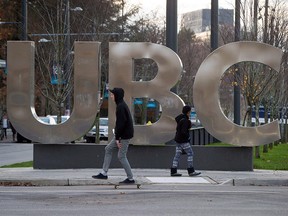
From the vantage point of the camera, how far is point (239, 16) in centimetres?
2627

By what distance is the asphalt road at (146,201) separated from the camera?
11062 millimetres

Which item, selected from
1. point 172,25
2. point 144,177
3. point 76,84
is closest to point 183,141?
point 144,177

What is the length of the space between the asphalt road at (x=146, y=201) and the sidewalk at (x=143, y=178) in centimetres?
66

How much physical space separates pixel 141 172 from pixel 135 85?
2.21 m

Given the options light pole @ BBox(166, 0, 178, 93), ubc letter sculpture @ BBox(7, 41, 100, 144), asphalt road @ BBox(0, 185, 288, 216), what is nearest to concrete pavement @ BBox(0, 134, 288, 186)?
asphalt road @ BBox(0, 185, 288, 216)

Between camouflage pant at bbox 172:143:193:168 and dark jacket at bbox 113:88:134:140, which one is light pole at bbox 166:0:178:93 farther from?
dark jacket at bbox 113:88:134:140

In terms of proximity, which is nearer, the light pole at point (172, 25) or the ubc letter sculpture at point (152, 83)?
the ubc letter sculpture at point (152, 83)

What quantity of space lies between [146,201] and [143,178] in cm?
389

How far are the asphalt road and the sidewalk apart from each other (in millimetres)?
662

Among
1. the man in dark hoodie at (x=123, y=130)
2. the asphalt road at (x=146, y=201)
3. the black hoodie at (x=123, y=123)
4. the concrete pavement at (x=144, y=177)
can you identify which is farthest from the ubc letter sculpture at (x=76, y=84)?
the asphalt road at (x=146, y=201)

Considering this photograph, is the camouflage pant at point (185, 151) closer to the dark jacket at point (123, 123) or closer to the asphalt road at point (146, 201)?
the asphalt road at point (146, 201)

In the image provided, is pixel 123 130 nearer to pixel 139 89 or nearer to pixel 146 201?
pixel 146 201

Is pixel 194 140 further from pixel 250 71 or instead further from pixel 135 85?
pixel 135 85

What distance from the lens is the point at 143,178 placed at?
1628 cm
